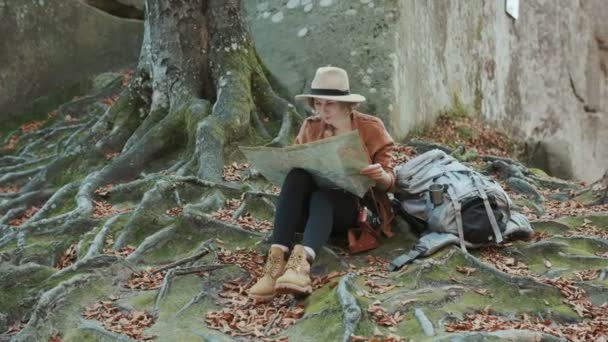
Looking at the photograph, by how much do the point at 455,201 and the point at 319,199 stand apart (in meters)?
0.93

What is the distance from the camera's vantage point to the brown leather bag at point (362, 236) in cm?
527

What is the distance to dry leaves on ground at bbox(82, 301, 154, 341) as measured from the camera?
4.48 m

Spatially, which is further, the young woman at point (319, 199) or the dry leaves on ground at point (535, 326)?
the young woman at point (319, 199)

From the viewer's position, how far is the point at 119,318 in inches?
184

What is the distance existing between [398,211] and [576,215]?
5.55 feet

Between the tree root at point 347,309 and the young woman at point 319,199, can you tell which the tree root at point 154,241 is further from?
Result: the tree root at point 347,309

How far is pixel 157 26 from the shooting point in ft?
25.8

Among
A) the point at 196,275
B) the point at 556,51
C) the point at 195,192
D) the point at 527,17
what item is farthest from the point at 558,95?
Answer: the point at 196,275

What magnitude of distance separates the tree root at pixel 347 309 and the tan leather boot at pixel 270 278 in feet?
1.27

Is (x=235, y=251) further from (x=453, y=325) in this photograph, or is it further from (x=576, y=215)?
(x=576, y=215)

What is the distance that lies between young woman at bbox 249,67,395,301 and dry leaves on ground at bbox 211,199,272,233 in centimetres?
77

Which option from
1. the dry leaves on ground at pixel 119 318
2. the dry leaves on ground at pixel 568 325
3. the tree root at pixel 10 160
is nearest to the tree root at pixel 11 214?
the tree root at pixel 10 160

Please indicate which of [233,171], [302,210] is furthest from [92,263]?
[233,171]

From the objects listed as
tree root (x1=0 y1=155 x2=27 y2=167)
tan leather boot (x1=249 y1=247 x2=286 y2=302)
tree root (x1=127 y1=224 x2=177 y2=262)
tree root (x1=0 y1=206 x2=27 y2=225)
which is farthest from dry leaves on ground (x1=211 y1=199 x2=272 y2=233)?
tree root (x1=0 y1=155 x2=27 y2=167)
